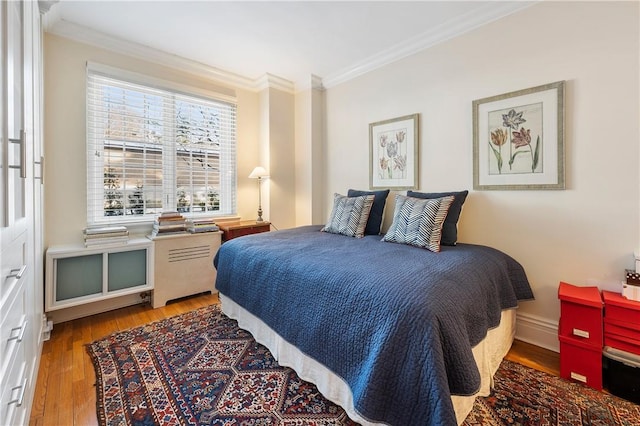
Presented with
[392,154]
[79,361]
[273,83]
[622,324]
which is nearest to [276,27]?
[273,83]

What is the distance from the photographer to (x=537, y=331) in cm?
209

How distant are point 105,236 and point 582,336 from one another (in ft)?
11.9

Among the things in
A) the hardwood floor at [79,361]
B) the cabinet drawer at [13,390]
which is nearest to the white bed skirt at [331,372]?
the hardwood floor at [79,361]

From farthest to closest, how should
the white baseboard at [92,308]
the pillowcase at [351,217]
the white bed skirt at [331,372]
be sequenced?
the pillowcase at [351,217] < the white baseboard at [92,308] < the white bed skirt at [331,372]

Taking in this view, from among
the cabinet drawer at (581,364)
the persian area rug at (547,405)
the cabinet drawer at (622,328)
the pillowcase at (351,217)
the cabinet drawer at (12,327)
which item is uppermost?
the pillowcase at (351,217)

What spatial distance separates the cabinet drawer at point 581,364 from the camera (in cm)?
160

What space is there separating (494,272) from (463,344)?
0.85 meters

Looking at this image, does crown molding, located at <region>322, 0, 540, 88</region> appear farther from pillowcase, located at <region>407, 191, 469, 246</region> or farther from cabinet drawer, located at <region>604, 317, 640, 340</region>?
cabinet drawer, located at <region>604, 317, 640, 340</region>

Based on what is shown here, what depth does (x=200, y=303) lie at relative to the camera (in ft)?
9.51

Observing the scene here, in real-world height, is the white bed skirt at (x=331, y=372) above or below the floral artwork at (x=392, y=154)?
below

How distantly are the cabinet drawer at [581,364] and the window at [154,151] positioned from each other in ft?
11.2

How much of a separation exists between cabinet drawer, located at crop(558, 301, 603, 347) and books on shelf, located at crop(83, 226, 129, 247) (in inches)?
136

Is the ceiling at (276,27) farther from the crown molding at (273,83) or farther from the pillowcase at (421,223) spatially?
the pillowcase at (421,223)

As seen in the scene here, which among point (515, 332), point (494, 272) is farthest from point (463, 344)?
point (515, 332)
